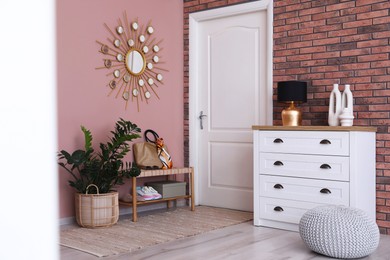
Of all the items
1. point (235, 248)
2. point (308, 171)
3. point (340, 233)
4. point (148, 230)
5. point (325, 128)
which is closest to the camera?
point (340, 233)

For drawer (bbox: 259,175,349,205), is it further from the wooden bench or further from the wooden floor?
the wooden bench

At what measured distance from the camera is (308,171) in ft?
11.6

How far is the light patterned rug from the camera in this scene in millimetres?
3131

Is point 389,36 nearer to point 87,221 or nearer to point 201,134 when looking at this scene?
point 201,134

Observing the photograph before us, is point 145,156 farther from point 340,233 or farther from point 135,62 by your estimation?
point 340,233

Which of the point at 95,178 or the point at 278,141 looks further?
the point at 95,178

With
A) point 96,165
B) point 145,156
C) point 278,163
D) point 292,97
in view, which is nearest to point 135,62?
point 145,156

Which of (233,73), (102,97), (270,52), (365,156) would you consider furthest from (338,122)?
(102,97)

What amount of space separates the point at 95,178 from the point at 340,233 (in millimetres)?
1998

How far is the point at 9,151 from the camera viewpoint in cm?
49

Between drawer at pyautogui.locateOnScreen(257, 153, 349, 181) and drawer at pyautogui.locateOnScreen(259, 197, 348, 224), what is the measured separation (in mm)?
214

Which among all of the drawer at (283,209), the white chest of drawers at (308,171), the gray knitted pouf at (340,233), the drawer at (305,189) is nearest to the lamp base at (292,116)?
the white chest of drawers at (308,171)

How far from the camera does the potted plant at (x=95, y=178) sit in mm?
3688

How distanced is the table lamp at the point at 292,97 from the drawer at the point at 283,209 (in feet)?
2.12
